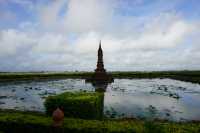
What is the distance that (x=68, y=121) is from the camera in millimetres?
15914

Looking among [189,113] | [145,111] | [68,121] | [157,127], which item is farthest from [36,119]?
[189,113]

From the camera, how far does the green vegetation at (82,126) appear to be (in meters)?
14.1

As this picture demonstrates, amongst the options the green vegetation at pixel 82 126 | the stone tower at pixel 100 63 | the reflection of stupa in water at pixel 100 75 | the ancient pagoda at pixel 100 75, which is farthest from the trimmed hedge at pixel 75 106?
the stone tower at pixel 100 63

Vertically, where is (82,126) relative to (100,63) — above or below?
below

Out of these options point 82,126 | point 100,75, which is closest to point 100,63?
point 100,75

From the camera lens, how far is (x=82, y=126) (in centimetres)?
1498

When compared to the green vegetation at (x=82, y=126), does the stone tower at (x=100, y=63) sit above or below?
above

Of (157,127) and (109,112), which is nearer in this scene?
(157,127)

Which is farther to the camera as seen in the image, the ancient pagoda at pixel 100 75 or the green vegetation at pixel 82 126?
the ancient pagoda at pixel 100 75

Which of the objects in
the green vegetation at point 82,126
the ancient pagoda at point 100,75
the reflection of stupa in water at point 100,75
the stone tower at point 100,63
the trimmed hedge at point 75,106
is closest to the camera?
the green vegetation at point 82,126

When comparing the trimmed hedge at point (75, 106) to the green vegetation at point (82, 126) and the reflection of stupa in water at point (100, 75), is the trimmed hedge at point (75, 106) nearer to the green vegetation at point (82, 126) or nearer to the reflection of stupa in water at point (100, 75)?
the green vegetation at point (82, 126)

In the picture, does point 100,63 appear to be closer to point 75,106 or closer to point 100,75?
point 100,75

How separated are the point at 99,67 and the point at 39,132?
63122 mm

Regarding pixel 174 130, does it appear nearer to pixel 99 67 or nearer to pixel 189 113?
pixel 189 113
